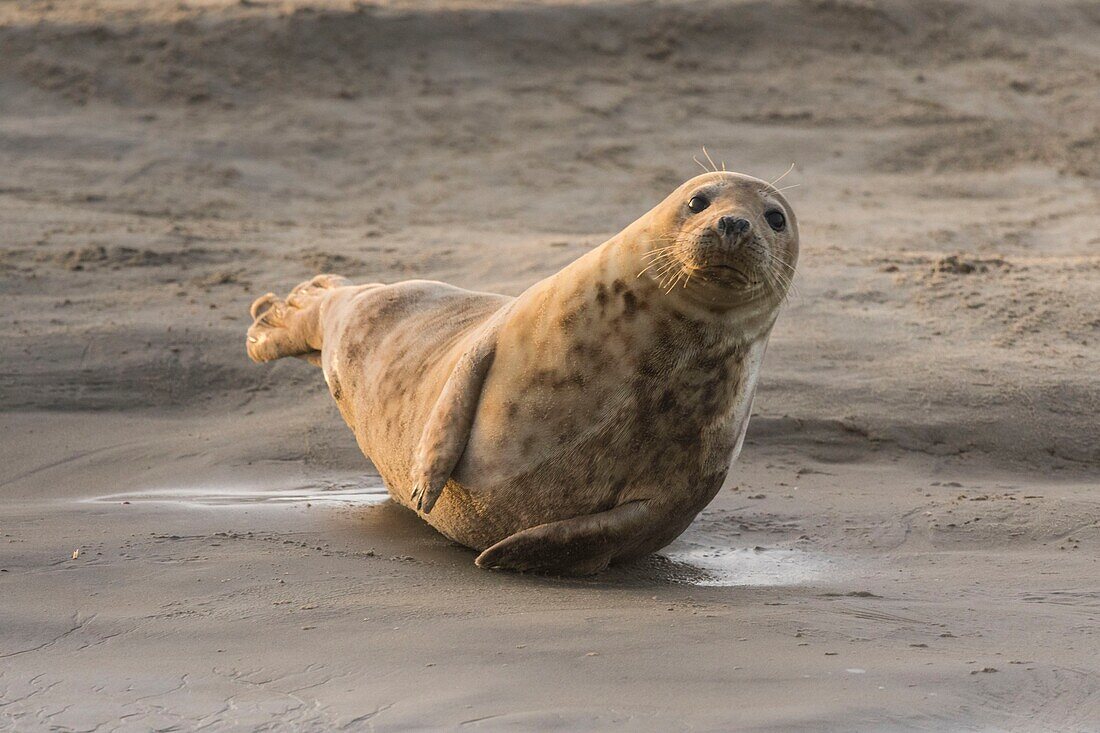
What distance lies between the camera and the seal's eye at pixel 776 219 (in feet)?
13.6

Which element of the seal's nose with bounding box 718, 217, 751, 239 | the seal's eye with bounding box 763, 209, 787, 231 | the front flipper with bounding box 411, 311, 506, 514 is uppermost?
the seal's eye with bounding box 763, 209, 787, 231

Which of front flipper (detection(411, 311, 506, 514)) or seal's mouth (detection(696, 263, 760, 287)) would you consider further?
front flipper (detection(411, 311, 506, 514))

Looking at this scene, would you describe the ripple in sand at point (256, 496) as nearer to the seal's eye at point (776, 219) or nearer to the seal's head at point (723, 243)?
the seal's head at point (723, 243)

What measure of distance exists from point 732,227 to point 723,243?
0.05m

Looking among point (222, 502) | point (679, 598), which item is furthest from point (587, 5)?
point (679, 598)

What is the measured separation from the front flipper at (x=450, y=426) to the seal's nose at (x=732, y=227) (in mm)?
842

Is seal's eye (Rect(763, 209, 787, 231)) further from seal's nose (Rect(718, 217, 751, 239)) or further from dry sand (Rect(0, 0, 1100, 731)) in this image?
dry sand (Rect(0, 0, 1100, 731))

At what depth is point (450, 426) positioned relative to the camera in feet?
14.2

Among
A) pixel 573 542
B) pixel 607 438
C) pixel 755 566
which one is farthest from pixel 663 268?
pixel 755 566

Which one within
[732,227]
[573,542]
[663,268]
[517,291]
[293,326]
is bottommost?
[573,542]

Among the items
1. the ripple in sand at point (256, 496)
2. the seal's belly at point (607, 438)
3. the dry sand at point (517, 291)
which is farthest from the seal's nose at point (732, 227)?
the ripple in sand at point (256, 496)

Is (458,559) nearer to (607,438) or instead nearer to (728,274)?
(607,438)

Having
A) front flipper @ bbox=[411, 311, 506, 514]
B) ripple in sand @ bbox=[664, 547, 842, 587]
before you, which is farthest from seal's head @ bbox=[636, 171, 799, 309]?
ripple in sand @ bbox=[664, 547, 842, 587]

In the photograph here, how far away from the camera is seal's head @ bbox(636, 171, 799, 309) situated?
3.87 metres
